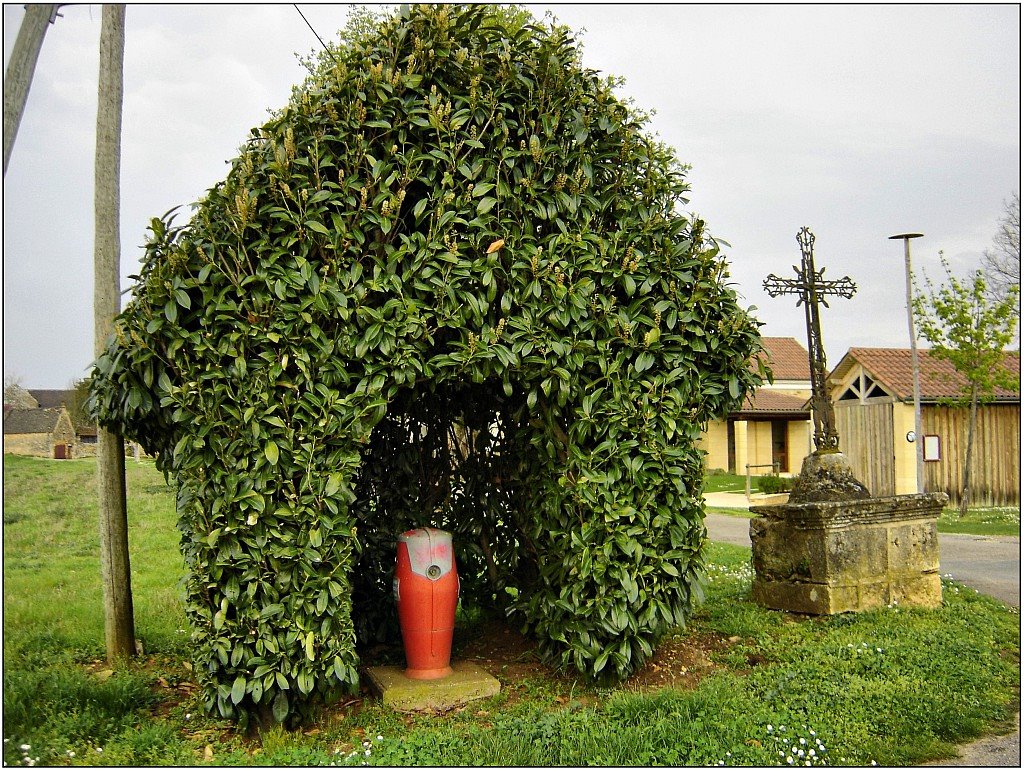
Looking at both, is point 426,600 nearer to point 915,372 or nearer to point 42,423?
point 42,423

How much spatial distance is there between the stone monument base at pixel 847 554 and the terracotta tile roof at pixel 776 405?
17657 millimetres

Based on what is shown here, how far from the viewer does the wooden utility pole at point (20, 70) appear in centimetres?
516

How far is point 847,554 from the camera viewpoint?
6809 millimetres

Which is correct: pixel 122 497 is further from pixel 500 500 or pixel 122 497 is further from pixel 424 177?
pixel 424 177

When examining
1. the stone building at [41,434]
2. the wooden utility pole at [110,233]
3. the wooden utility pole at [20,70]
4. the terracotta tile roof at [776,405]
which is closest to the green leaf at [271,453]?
the wooden utility pole at [110,233]

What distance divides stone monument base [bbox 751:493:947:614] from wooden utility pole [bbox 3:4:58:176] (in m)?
6.81

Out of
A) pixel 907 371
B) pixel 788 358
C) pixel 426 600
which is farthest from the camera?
pixel 788 358

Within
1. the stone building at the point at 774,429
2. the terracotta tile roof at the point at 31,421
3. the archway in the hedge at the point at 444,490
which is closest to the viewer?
the archway in the hedge at the point at 444,490

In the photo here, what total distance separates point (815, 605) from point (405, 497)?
12.3ft

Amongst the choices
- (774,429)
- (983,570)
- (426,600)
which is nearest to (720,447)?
(774,429)

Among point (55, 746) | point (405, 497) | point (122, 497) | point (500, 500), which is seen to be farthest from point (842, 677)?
point (122, 497)

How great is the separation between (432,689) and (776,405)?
23783 mm

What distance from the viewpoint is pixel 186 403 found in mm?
4492

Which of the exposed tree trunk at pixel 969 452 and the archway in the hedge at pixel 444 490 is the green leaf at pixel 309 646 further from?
the exposed tree trunk at pixel 969 452
